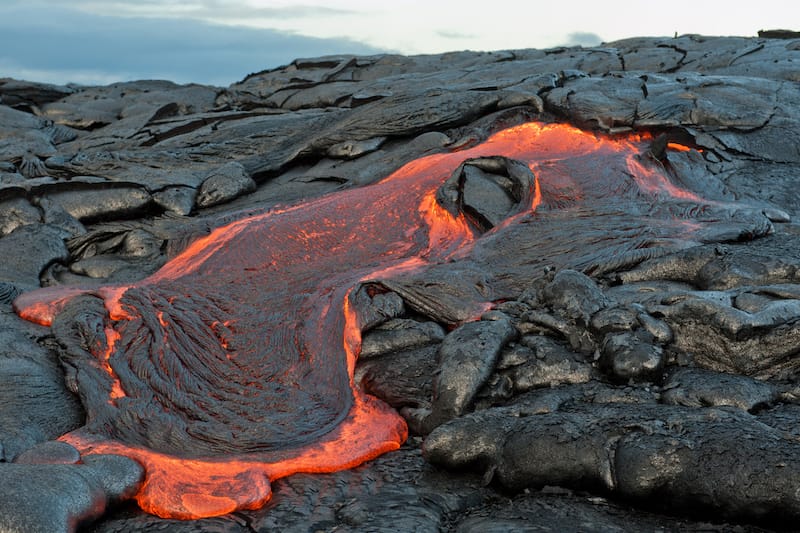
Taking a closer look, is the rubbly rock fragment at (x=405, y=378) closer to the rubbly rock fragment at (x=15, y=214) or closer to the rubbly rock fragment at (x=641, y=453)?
the rubbly rock fragment at (x=641, y=453)

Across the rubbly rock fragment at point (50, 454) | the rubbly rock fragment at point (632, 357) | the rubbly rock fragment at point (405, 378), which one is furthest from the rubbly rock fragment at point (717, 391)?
the rubbly rock fragment at point (50, 454)


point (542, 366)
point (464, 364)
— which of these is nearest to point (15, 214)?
point (464, 364)

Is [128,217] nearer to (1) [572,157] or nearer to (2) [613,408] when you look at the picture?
(1) [572,157]

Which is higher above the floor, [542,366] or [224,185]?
[224,185]

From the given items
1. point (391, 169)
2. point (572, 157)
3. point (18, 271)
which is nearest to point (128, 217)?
point (18, 271)

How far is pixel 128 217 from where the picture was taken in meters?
9.58

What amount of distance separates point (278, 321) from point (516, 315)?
223 centimetres

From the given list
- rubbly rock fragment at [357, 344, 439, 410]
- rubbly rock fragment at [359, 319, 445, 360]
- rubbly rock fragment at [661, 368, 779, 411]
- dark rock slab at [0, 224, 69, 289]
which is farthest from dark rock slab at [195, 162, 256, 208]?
rubbly rock fragment at [661, 368, 779, 411]

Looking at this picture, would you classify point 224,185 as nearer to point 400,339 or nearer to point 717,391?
point 400,339

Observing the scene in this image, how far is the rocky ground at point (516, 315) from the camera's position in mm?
4312

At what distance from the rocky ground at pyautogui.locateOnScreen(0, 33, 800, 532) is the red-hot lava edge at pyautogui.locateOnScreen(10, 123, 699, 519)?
0.70 feet

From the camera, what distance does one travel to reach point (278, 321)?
6898mm

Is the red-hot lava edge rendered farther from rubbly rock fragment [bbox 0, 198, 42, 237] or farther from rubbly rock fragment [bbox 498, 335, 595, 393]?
rubbly rock fragment [bbox 0, 198, 42, 237]

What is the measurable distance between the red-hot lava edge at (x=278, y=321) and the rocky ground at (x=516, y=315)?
214mm
